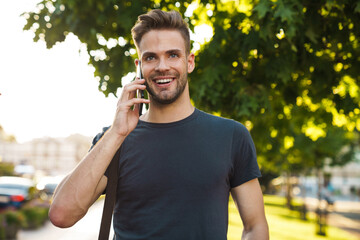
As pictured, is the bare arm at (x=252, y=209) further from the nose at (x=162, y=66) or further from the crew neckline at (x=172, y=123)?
the nose at (x=162, y=66)

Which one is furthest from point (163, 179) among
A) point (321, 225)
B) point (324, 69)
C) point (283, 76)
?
point (321, 225)

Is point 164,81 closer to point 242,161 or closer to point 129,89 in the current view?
point 129,89

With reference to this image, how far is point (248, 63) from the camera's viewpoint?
5621 mm

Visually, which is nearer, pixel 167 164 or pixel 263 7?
pixel 167 164

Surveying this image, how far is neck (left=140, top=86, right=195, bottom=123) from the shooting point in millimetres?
2494

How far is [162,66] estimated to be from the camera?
241 cm

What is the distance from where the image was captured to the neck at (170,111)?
8.18 ft

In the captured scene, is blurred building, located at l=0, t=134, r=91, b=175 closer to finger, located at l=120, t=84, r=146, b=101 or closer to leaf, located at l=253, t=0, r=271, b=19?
leaf, located at l=253, t=0, r=271, b=19

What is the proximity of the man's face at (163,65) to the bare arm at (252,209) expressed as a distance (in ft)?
2.07

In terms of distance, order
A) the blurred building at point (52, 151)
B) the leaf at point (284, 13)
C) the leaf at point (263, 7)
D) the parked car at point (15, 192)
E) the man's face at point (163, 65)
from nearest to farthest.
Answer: the man's face at point (163, 65)
the leaf at point (284, 13)
the leaf at point (263, 7)
the parked car at point (15, 192)
the blurred building at point (52, 151)

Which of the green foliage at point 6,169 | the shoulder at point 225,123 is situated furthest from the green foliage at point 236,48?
the green foliage at point 6,169

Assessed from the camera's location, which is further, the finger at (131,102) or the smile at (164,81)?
the smile at (164,81)

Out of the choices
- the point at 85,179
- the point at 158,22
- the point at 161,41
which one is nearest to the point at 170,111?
the point at 161,41

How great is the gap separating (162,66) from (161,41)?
0.16m
